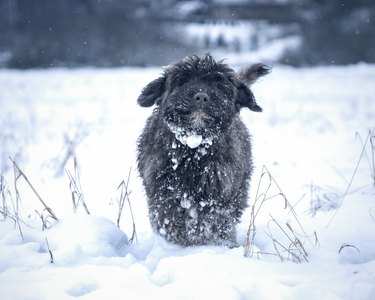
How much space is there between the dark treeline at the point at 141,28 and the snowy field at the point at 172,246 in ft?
65.7

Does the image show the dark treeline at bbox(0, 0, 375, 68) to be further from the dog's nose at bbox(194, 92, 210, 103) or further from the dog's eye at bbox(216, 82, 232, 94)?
the dog's nose at bbox(194, 92, 210, 103)

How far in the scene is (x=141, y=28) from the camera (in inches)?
1548

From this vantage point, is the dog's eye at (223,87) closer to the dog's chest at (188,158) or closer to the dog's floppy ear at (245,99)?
the dog's floppy ear at (245,99)

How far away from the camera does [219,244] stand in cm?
341

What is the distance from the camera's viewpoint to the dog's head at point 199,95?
3.28 meters

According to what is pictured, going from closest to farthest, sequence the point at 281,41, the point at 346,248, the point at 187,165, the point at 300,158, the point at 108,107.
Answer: the point at 346,248
the point at 187,165
the point at 300,158
the point at 108,107
the point at 281,41

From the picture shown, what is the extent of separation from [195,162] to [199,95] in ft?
1.89

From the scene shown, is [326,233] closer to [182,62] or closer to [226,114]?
[226,114]

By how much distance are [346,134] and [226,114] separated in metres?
6.10

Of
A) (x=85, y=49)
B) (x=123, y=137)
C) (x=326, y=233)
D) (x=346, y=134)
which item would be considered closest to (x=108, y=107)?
(x=123, y=137)

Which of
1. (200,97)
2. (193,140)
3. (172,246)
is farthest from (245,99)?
(172,246)

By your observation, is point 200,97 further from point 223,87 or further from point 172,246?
point 172,246

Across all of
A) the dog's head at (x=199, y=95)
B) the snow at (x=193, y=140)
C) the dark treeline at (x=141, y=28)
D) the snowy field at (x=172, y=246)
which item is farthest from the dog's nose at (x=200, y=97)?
the dark treeline at (x=141, y=28)

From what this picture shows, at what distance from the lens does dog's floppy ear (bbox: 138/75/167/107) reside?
379 cm
